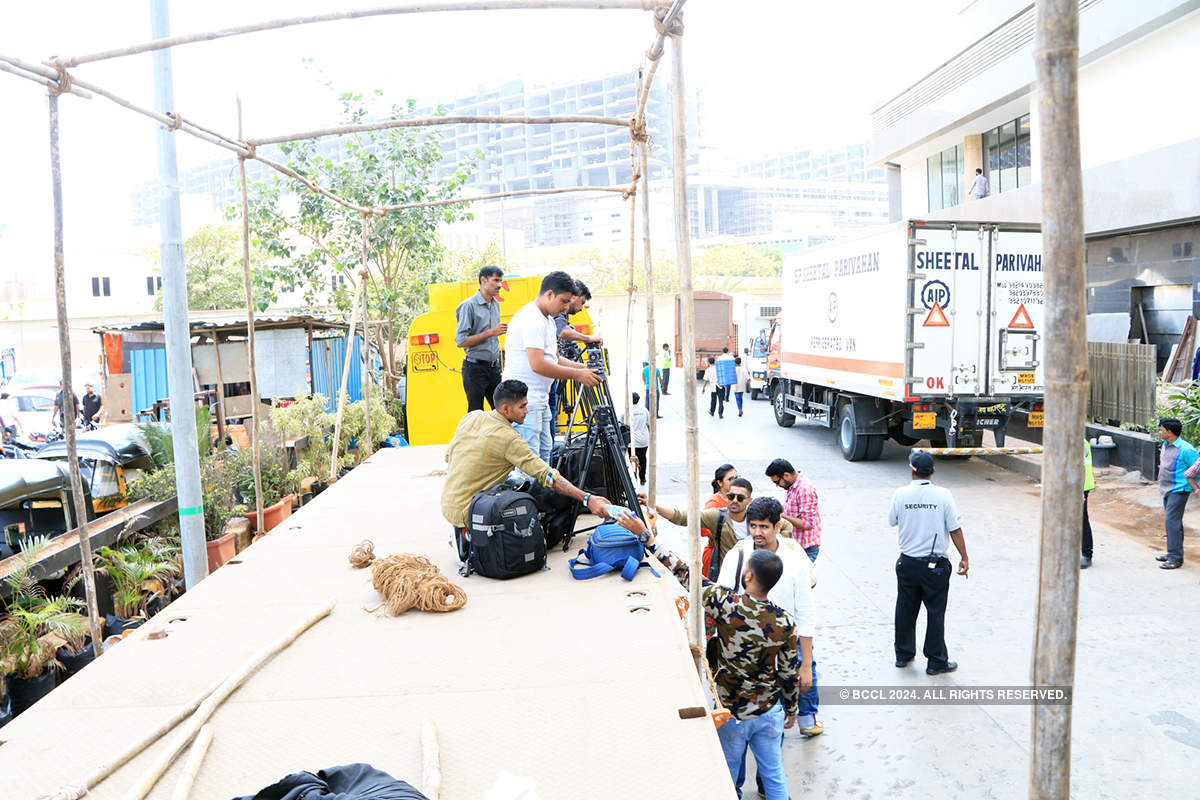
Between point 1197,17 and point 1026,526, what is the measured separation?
9632 mm

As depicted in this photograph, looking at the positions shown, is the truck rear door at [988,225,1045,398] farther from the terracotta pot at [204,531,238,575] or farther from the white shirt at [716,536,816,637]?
the terracotta pot at [204,531,238,575]

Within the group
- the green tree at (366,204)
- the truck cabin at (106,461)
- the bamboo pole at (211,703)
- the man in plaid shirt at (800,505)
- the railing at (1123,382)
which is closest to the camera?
the bamboo pole at (211,703)

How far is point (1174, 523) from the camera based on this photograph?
781 centimetres

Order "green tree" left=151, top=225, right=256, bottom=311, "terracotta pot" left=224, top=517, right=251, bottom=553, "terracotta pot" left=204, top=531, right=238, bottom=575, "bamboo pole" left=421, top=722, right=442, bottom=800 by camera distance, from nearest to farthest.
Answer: "bamboo pole" left=421, top=722, right=442, bottom=800
"terracotta pot" left=204, top=531, right=238, bottom=575
"terracotta pot" left=224, top=517, right=251, bottom=553
"green tree" left=151, top=225, right=256, bottom=311

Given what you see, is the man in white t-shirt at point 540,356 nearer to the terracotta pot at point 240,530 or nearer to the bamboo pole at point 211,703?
the bamboo pole at point 211,703

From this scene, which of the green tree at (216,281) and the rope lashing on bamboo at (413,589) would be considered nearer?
the rope lashing on bamboo at (413,589)

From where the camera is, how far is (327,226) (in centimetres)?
1617

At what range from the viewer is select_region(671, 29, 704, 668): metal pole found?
13.1 feet

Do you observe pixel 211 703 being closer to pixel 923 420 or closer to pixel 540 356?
pixel 540 356

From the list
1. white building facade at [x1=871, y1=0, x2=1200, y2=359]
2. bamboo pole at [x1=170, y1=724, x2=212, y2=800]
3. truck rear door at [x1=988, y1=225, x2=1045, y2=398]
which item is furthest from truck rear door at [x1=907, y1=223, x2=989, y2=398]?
bamboo pole at [x1=170, y1=724, x2=212, y2=800]

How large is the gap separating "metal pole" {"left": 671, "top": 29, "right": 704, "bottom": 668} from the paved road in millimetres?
1213

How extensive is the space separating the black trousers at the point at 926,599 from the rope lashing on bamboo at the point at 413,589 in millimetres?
2939

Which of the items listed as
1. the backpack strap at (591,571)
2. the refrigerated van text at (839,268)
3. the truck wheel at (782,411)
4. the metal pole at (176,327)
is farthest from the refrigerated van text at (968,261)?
the metal pole at (176,327)

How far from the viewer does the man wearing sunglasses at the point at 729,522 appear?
5.17 metres
